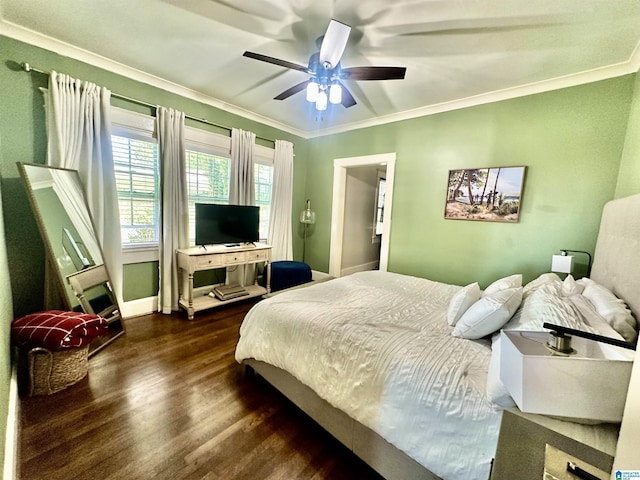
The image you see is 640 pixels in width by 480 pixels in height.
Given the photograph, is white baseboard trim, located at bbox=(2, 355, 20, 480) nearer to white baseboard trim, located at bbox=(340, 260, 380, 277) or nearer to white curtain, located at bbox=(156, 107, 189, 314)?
white curtain, located at bbox=(156, 107, 189, 314)

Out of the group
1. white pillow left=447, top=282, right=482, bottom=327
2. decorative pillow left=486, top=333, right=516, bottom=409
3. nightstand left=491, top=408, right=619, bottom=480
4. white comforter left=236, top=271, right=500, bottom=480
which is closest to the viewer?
nightstand left=491, top=408, right=619, bottom=480

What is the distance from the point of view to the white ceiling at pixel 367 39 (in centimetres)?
→ 167

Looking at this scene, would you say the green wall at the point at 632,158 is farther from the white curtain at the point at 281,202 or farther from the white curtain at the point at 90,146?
the white curtain at the point at 90,146

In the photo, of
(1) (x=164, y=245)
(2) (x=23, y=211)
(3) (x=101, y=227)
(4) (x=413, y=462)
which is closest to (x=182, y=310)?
(1) (x=164, y=245)

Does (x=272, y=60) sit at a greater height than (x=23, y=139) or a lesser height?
greater

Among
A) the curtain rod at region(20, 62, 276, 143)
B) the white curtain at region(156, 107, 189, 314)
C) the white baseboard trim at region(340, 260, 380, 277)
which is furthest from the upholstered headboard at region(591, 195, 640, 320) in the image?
the curtain rod at region(20, 62, 276, 143)

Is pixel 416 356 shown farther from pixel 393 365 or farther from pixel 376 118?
pixel 376 118

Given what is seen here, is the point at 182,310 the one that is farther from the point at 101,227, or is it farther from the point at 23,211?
the point at 23,211

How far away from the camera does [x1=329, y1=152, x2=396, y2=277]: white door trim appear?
3.62 meters

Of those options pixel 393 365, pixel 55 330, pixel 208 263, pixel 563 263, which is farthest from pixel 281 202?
pixel 563 263

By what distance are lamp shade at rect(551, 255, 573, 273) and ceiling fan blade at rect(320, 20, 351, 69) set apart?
8.32ft

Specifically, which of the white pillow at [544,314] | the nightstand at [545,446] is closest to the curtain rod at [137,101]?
the white pillow at [544,314]

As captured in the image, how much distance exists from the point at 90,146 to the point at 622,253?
4210mm

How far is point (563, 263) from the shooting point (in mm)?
2176
